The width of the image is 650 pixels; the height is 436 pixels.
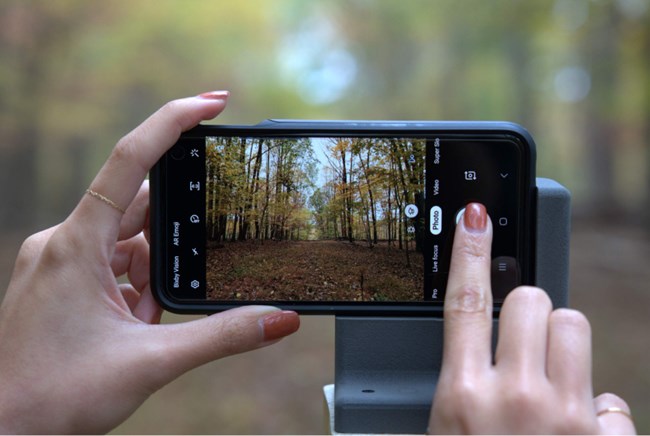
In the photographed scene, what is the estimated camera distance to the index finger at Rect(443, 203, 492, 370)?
2.68 feet

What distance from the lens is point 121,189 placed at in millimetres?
986

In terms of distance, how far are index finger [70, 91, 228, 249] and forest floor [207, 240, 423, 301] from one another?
0.20m

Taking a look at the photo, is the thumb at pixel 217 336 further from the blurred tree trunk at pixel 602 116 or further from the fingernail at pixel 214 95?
the blurred tree trunk at pixel 602 116

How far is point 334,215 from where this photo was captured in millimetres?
1082

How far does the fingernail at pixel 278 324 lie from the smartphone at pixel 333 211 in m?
0.04

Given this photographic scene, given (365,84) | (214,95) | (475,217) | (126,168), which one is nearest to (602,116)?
(365,84)

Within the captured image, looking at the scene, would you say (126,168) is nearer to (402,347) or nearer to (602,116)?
(402,347)

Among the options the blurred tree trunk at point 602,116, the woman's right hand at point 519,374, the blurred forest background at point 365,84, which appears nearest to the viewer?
the woman's right hand at point 519,374

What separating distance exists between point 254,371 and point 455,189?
12.3 feet

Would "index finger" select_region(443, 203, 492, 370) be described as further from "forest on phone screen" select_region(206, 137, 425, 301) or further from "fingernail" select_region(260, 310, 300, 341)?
"fingernail" select_region(260, 310, 300, 341)

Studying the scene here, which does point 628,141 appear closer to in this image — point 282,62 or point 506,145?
point 282,62

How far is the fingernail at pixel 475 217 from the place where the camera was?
97 cm

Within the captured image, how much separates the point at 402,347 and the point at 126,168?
508 mm

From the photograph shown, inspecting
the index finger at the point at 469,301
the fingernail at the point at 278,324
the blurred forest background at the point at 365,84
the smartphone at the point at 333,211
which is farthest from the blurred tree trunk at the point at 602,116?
the fingernail at the point at 278,324
